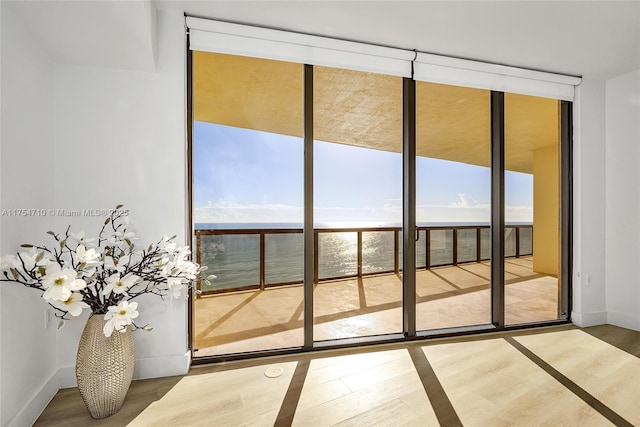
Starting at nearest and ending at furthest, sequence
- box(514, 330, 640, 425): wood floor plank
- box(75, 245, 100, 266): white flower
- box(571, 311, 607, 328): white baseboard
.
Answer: box(75, 245, 100, 266): white flower → box(514, 330, 640, 425): wood floor plank → box(571, 311, 607, 328): white baseboard

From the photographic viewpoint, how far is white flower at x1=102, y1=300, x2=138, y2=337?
5.38 ft

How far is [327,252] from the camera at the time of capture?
9.28ft

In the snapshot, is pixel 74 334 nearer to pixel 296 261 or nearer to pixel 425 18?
pixel 296 261

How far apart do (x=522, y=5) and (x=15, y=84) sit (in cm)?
313

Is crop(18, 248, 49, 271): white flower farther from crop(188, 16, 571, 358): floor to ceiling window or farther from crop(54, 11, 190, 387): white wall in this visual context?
crop(188, 16, 571, 358): floor to ceiling window

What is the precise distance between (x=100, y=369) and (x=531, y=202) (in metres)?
3.98

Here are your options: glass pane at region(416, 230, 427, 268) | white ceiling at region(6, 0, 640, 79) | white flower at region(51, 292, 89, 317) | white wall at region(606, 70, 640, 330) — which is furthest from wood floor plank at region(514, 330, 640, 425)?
white flower at region(51, 292, 89, 317)

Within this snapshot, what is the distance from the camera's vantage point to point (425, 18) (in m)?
2.32

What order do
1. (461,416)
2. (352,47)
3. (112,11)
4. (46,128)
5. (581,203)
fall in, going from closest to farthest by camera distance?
1. (112,11)
2. (461,416)
3. (46,128)
4. (352,47)
5. (581,203)

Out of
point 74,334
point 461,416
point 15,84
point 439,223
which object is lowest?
point 461,416

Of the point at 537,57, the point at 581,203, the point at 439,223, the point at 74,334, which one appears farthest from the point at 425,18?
the point at 74,334

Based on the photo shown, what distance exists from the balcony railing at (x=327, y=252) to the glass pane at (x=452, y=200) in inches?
0.7

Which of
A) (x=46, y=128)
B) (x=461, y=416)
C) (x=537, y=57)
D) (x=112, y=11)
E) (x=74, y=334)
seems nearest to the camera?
(x=112, y=11)

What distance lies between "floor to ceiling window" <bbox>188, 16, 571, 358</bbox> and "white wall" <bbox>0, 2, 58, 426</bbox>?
2.85 ft
